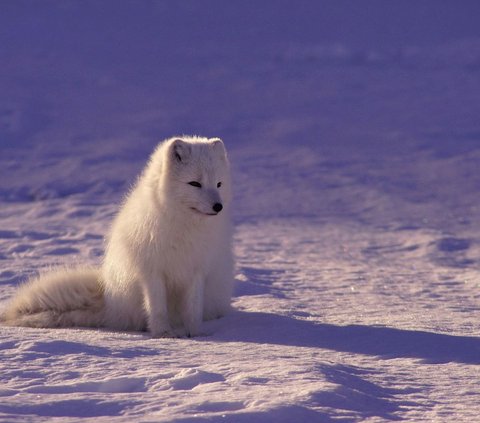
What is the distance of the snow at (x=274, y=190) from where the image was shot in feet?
10.6

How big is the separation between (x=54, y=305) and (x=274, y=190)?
17.9 ft

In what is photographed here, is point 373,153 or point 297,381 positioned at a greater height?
point 373,153

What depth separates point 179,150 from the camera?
4543 mm

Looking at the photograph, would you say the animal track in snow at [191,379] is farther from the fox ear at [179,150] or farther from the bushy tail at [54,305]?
the bushy tail at [54,305]

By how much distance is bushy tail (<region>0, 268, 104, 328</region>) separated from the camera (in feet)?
15.7

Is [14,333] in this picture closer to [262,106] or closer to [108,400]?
[108,400]

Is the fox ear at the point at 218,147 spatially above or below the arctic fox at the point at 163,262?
above

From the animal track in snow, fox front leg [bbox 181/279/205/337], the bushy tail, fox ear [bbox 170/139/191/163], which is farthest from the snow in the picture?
fox ear [bbox 170/139/191/163]

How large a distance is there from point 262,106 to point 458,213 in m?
5.41

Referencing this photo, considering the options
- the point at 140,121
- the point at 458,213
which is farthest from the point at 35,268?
the point at 140,121

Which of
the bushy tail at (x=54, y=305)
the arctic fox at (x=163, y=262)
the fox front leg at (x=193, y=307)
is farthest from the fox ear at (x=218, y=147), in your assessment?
the bushy tail at (x=54, y=305)

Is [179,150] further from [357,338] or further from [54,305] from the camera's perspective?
[357,338]

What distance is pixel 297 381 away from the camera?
10.5ft

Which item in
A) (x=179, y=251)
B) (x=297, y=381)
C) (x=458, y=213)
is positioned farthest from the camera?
(x=458, y=213)
